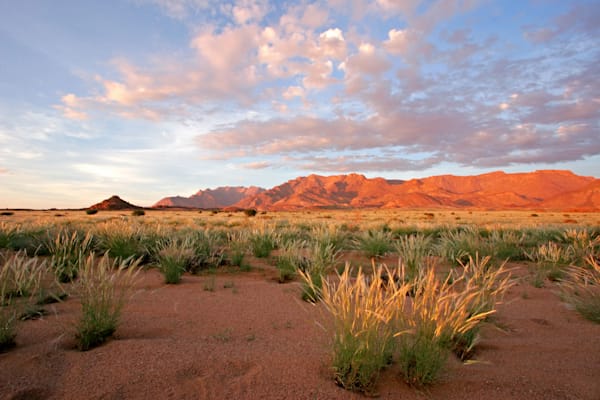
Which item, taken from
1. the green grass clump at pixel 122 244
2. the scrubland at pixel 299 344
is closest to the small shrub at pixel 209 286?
the scrubland at pixel 299 344

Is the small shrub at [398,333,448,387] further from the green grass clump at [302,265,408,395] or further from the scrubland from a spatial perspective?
the green grass clump at [302,265,408,395]

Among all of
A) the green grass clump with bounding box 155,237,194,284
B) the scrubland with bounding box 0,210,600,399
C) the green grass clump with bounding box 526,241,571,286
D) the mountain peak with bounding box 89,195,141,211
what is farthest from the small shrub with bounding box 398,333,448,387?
the mountain peak with bounding box 89,195,141,211

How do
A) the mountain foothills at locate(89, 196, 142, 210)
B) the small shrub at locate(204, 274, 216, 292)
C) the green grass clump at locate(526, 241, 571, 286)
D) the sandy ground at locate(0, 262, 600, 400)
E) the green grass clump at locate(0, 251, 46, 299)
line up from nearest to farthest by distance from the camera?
the sandy ground at locate(0, 262, 600, 400) → the green grass clump at locate(0, 251, 46, 299) → the small shrub at locate(204, 274, 216, 292) → the green grass clump at locate(526, 241, 571, 286) → the mountain foothills at locate(89, 196, 142, 210)

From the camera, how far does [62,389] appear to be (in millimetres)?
1936

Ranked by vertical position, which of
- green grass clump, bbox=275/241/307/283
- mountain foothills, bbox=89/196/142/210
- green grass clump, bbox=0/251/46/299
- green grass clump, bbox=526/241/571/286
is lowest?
green grass clump, bbox=526/241/571/286

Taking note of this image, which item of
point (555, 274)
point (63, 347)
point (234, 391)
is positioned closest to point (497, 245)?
point (555, 274)

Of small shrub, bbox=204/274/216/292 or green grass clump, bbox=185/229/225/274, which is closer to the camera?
small shrub, bbox=204/274/216/292

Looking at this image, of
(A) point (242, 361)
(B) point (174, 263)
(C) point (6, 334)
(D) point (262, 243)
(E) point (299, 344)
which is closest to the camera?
(A) point (242, 361)

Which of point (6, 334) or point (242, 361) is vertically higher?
point (6, 334)

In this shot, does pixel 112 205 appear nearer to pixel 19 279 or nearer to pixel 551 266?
pixel 19 279

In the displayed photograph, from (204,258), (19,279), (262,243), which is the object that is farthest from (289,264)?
(19,279)

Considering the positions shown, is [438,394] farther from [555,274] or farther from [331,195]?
[331,195]

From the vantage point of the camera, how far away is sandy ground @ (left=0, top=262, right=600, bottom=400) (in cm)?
199

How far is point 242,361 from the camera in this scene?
232cm
